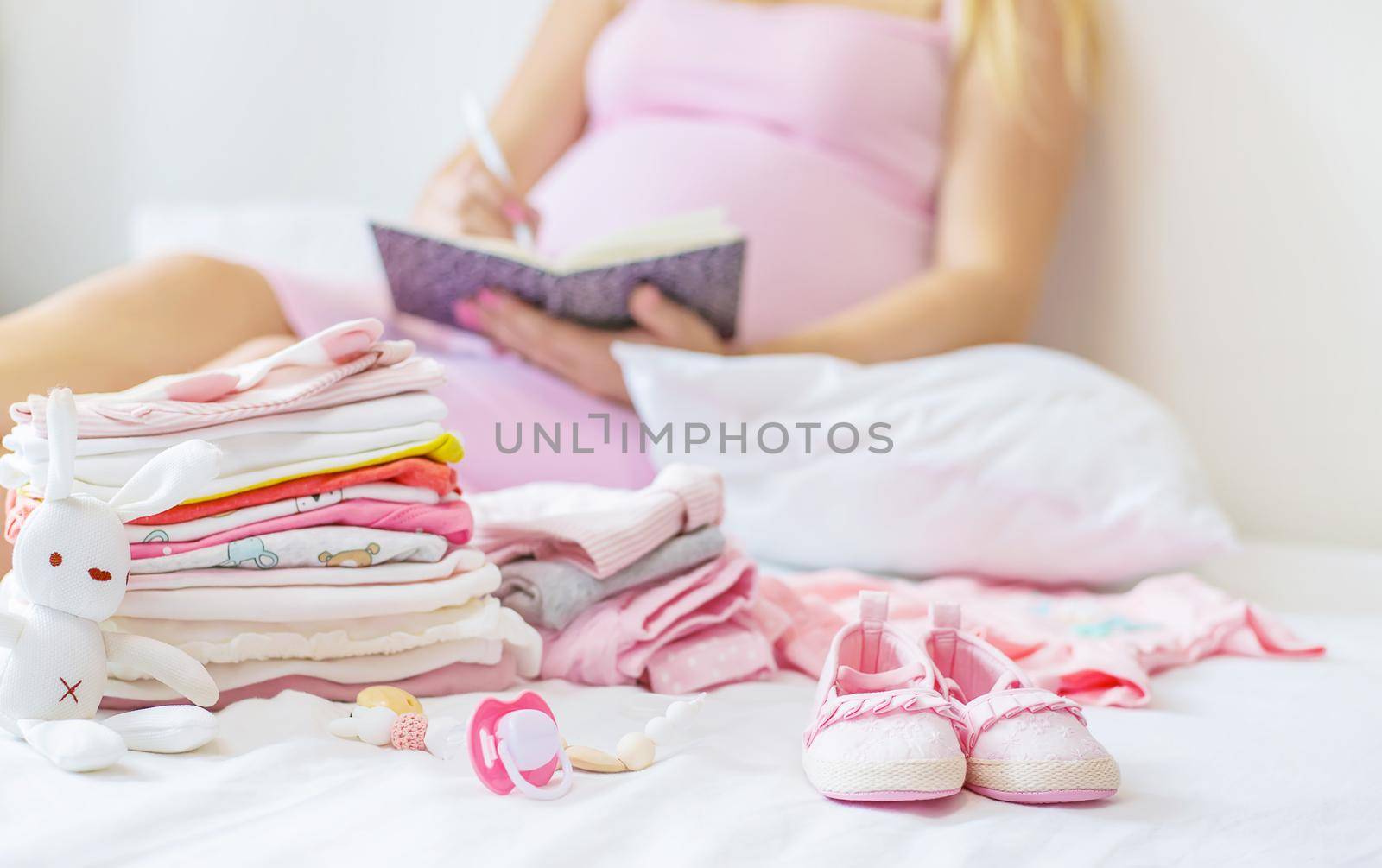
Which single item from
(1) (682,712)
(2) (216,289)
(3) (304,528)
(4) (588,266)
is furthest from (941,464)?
(2) (216,289)

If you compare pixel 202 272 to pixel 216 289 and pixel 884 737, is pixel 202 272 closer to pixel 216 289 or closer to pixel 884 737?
pixel 216 289

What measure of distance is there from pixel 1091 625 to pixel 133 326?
0.87 m

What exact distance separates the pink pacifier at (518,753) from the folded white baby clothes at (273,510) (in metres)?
0.20

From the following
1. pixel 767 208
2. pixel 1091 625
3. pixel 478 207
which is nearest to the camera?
pixel 1091 625

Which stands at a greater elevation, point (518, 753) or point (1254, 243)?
point (1254, 243)

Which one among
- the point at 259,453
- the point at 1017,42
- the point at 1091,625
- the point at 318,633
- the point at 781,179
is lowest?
the point at 1091,625

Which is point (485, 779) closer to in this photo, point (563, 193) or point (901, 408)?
point (901, 408)

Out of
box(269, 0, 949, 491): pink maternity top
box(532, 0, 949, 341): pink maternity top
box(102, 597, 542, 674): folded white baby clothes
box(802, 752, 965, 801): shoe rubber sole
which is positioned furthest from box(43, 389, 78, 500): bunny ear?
box(532, 0, 949, 341): pink maternity top

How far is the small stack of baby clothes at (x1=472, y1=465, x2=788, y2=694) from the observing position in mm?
803

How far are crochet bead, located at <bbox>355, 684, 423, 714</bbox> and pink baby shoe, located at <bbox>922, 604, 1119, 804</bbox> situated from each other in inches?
12.3

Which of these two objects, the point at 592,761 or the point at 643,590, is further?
the point at 643,590

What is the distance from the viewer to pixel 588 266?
1101 mm

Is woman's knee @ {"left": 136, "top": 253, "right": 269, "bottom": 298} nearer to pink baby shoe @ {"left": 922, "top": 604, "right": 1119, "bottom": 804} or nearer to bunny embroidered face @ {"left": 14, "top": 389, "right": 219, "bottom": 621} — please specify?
bunny embroidered face @ {"left": 14, "top": 389, "right": 219, "bottom": 621}

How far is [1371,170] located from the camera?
1.46 metres
